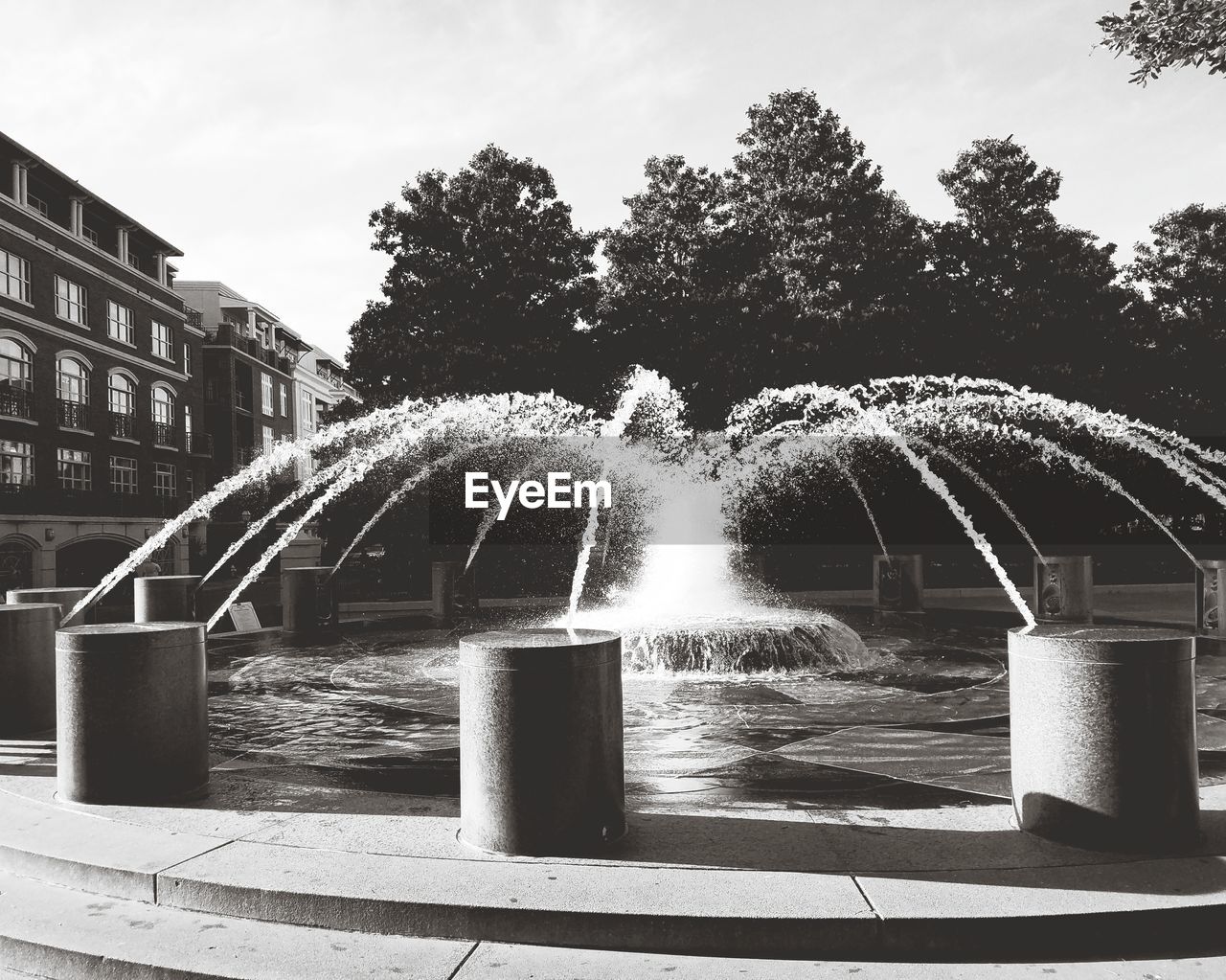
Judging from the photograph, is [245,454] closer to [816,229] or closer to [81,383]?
[81,383]

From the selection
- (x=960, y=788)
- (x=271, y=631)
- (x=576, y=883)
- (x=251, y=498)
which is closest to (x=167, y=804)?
(x=576, y=883)

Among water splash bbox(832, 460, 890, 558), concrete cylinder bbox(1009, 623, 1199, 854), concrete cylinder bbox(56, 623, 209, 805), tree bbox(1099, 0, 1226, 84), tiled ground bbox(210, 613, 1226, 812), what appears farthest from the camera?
water splash bbox(832, 460, 890, 558)

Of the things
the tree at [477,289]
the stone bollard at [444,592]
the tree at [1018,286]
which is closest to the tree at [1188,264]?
the tree at [1018,286]

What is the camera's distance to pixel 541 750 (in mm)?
5055

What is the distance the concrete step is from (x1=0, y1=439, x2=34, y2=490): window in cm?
4232

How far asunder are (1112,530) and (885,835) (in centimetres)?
3123

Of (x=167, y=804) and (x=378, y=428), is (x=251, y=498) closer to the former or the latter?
(x=378, y=428)

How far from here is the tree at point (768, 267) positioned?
31672 millimetres

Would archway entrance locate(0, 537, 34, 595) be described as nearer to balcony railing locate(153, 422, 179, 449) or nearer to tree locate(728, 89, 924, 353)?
balcony railing locate(153, 422, 179, 449)

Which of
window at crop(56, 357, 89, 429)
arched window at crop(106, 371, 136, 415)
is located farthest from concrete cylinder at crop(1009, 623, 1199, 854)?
arched window at crop(106, 371, 136, 415)

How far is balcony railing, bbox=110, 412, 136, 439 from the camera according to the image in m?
49.5

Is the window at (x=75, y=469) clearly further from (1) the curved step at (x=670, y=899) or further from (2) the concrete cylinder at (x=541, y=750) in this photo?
(2) the concrete cylinder at (x=541, y=750)

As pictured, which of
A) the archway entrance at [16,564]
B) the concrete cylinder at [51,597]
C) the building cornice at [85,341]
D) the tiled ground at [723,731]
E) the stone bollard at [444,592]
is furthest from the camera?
the building cornice at [85,341]

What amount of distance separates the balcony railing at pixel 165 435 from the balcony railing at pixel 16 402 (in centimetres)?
1072
